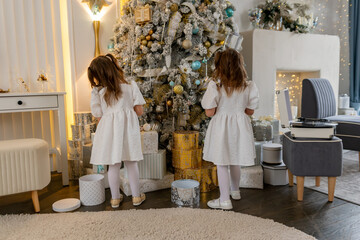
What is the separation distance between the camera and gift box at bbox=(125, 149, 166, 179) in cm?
289

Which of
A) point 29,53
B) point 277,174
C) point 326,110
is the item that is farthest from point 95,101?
point 326,110

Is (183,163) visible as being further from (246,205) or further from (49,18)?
(49,18)

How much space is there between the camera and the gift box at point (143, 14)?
9.80ft

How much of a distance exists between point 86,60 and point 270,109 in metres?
2.69

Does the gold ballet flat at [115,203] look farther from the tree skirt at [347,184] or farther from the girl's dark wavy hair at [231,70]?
the tree skirt at [347,184]

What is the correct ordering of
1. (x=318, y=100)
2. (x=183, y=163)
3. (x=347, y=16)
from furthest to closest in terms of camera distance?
1. (x=347, y=16)
2. (x=318, y=100)
3. (x=183, y=163)

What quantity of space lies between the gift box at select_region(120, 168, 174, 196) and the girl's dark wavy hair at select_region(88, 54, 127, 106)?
861mm

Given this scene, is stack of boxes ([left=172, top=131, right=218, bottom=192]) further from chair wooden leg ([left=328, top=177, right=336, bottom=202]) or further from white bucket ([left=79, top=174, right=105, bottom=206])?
chair wooden leg ([left=328, top=177, right=336, bottom=202])

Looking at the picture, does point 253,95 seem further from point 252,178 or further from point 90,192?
point 90,192

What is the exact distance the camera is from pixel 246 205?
8.45ft

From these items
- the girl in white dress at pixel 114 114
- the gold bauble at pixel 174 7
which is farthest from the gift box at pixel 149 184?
the gold bauble at pixel 174 7

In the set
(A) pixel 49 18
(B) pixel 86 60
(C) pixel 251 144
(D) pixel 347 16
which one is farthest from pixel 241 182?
(D) pixel 347 16

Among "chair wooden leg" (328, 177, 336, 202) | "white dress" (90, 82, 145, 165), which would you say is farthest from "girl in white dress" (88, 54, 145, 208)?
"chair wooden leg" (328, 177, 336, 202)

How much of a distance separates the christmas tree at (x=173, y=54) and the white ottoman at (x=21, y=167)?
1097 mm
